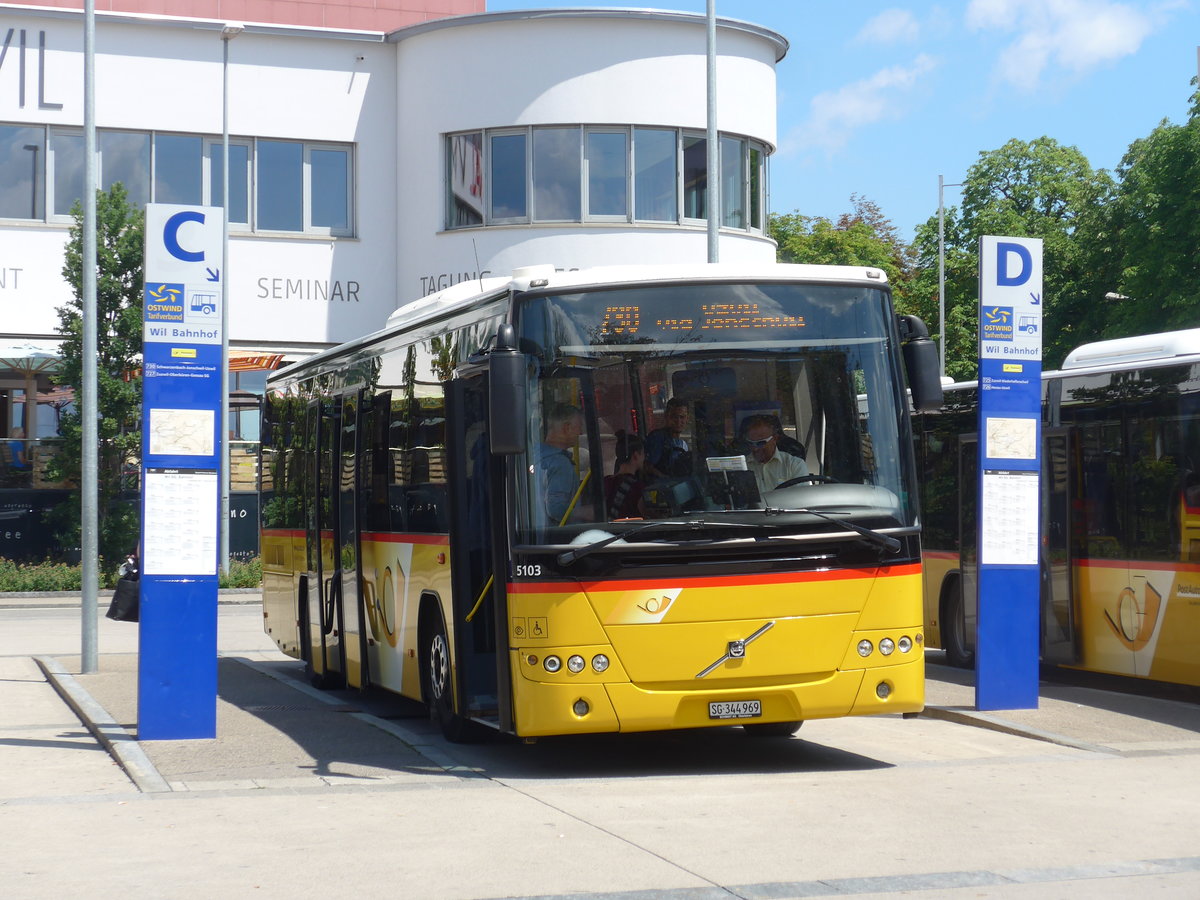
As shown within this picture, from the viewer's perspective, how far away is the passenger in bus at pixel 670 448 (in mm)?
10016

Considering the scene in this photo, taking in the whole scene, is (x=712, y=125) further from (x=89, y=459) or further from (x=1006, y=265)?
(x=1006, y=265)

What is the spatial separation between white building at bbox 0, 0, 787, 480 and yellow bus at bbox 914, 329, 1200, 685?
756 inches

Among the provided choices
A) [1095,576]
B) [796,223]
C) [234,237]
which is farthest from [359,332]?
[796,223]

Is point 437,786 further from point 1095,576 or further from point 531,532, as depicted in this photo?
point 1095,576

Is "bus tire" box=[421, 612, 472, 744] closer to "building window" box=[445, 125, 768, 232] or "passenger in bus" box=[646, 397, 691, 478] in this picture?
"passenger in bus" box=[646, 397, 691, 478]

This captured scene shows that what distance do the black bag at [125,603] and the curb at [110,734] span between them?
28.7 inches

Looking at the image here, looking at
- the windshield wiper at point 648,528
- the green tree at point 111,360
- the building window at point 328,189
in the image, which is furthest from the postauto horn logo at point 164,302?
the building window at point 328,189

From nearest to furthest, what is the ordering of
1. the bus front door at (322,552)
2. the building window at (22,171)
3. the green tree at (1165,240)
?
the bus front door at (322,552)
the building window at (22,171)
the green tree at (1165,240)

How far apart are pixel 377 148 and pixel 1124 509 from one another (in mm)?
24495

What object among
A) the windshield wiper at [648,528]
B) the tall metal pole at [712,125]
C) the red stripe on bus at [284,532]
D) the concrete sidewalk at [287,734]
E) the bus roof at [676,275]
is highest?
the tall metal pole at [712,125]

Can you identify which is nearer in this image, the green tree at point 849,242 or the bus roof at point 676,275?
the bus roof at point 676,275

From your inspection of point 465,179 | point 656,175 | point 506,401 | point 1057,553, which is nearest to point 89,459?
point 506,401

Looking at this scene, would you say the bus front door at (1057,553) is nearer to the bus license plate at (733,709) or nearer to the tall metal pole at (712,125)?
the bus license plate at (733,709)

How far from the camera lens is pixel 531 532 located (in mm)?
9984
